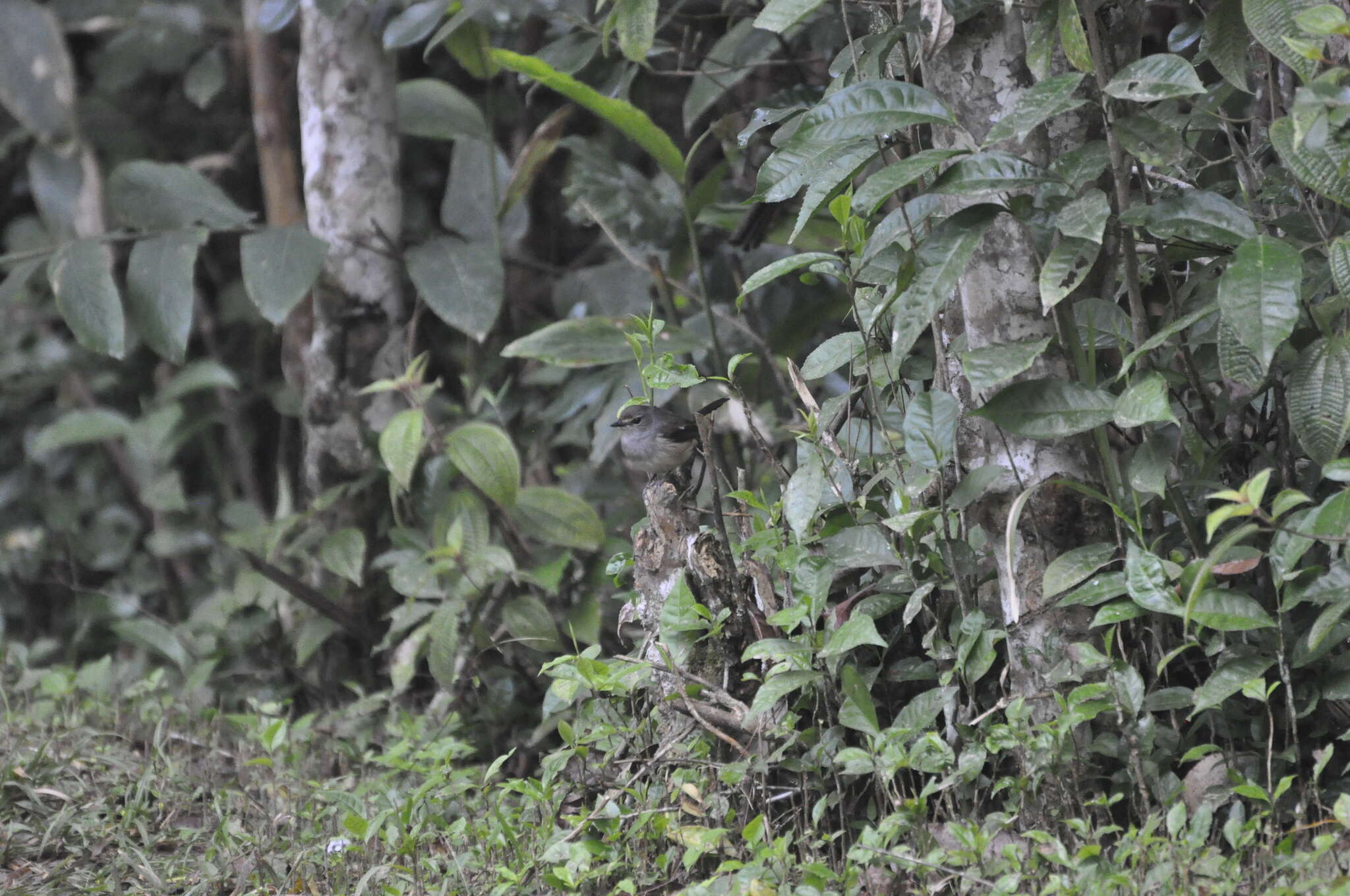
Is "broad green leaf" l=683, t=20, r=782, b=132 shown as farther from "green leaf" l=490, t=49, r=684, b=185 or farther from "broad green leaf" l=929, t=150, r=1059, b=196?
"broad green leaf" l=929, t=150, r=1059, b=196

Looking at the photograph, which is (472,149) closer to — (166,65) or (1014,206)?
(166,65)

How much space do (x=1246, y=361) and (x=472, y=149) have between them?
95.5 inches

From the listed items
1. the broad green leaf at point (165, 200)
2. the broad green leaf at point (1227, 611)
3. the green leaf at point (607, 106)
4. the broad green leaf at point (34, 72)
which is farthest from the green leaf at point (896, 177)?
the broad green leaf at point (34, 72)

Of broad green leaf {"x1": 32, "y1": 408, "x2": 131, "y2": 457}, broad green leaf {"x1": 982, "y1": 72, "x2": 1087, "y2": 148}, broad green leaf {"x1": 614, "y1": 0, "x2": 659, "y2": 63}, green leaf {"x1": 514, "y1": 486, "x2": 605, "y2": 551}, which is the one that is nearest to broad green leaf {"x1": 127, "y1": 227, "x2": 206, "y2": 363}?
green leaf {"x1": 514, "y1": 486, "x2": 605, "y2": 551}

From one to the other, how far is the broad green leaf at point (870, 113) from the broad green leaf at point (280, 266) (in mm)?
1608

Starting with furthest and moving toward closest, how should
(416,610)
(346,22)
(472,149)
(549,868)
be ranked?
1. (472,149)
2. (346,22)
3. (416,610)
4. (549,868)

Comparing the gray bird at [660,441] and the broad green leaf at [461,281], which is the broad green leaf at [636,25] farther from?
the broad green leaf at [461,281]

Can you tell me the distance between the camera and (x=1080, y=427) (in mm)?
1447

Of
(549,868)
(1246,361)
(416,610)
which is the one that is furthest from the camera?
(416,610)

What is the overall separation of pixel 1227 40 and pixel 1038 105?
34 centimetres

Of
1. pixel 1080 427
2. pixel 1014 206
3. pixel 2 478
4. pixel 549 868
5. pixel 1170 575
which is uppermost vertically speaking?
pixel 1014 206

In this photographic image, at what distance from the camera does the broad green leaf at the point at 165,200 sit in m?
3.04

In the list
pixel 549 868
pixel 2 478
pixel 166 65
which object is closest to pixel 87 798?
pixel 549 868

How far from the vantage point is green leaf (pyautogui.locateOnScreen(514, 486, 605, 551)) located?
2.68 metres
